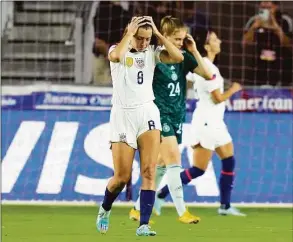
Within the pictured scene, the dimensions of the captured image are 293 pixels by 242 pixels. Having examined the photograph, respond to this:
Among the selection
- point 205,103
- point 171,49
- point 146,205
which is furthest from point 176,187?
point 205,103

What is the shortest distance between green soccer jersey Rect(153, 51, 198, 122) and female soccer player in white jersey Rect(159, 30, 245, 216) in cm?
121

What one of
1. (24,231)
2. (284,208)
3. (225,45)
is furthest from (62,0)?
(24,231)

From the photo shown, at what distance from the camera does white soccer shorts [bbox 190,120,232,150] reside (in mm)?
10877

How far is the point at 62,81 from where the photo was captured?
15438mm

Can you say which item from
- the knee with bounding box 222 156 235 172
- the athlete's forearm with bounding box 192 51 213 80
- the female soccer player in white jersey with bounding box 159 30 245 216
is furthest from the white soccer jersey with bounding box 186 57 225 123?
the athlete's forearm with bounding box 192 51 213 80

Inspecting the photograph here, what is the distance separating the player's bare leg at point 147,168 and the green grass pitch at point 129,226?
141 millimetres

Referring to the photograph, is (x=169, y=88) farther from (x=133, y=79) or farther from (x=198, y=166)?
(x=198, y=166)

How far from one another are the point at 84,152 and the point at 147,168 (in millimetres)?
4105

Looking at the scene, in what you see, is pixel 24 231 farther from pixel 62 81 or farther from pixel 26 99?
pixel 62 81

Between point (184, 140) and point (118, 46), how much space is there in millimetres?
4421

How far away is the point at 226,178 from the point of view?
11.0 metres

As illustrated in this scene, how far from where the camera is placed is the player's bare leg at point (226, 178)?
10938 mm

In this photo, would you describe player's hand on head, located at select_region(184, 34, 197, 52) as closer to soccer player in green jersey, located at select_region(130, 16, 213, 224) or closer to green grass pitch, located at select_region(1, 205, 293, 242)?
soccer player in green jersey, located at select_region(130, 16, 213, 224)

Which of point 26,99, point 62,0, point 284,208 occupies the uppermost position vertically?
point 62,0
